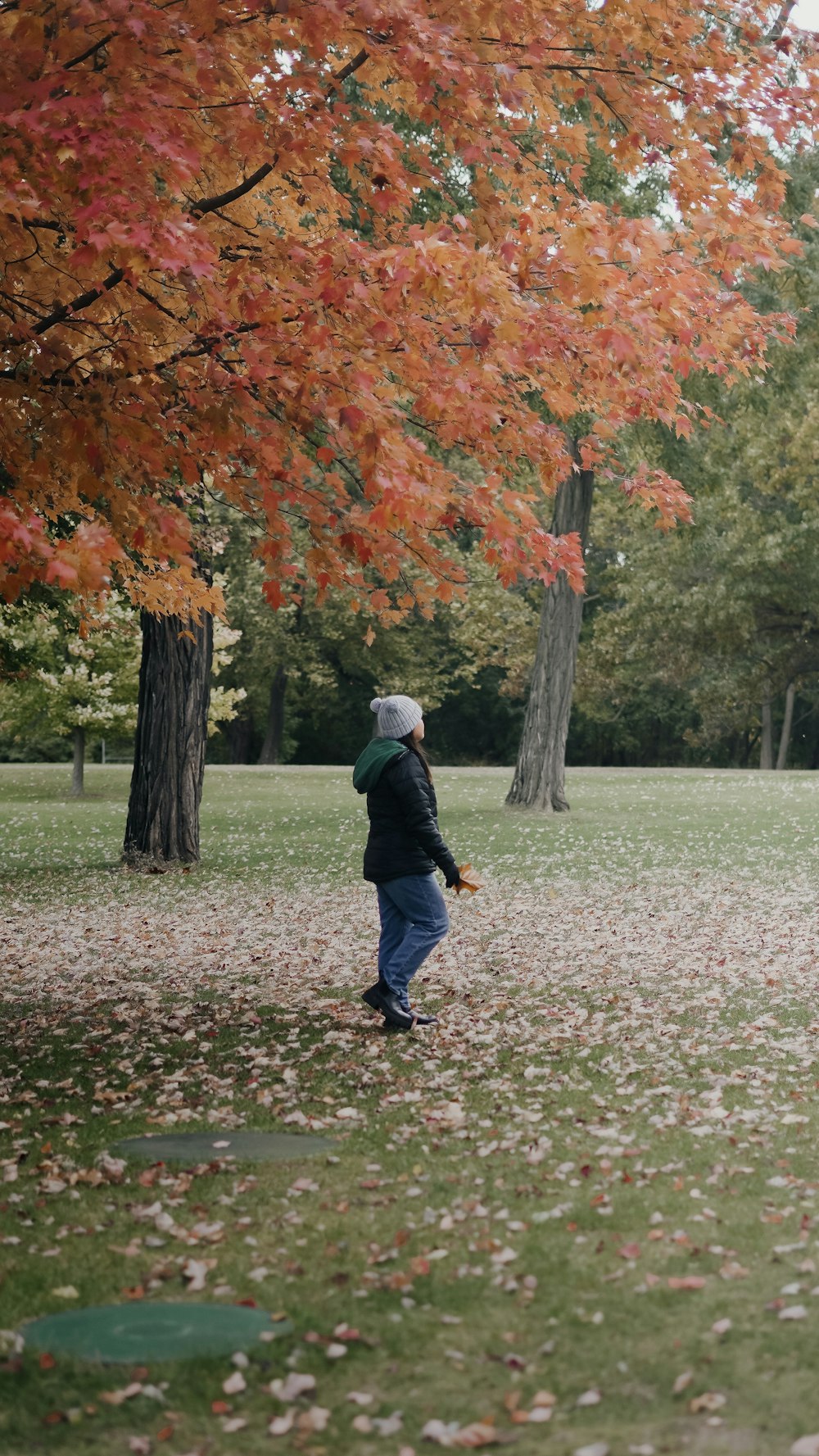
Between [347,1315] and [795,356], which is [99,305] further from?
[795,356]

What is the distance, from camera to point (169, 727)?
16484 millimetres

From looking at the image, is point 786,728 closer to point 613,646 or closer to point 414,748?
point 613,646

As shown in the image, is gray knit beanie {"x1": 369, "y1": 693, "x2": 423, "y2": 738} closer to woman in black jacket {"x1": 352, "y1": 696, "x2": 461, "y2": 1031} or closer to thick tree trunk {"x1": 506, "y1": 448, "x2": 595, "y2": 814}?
woman in black jacket {"x1": 352, "y1": 696, "x2": 461, "y2": 1031}

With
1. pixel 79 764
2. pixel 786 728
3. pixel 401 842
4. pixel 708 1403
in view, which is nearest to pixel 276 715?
pixel 79 764

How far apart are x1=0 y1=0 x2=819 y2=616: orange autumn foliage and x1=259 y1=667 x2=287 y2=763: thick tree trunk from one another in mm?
39471

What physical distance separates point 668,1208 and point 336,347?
12.9ft

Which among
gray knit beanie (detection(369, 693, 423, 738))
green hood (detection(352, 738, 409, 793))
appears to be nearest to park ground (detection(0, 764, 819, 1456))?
green hood (detection(352, 738, 409, 793))

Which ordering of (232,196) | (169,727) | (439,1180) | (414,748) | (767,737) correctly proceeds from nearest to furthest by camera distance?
1. (439,1180)
2. (232,196)
3. (414,748)
4. (169,727)
5. (767,737)

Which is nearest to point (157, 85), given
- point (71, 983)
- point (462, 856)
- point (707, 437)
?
point (71, 983)

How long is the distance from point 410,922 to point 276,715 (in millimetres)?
40234

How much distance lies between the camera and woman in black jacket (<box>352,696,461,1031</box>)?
8.03 metres

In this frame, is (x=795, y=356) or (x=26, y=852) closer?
(x=26, y=852)

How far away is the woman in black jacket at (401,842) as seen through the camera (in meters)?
8.03

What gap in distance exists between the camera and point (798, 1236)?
496 cm
